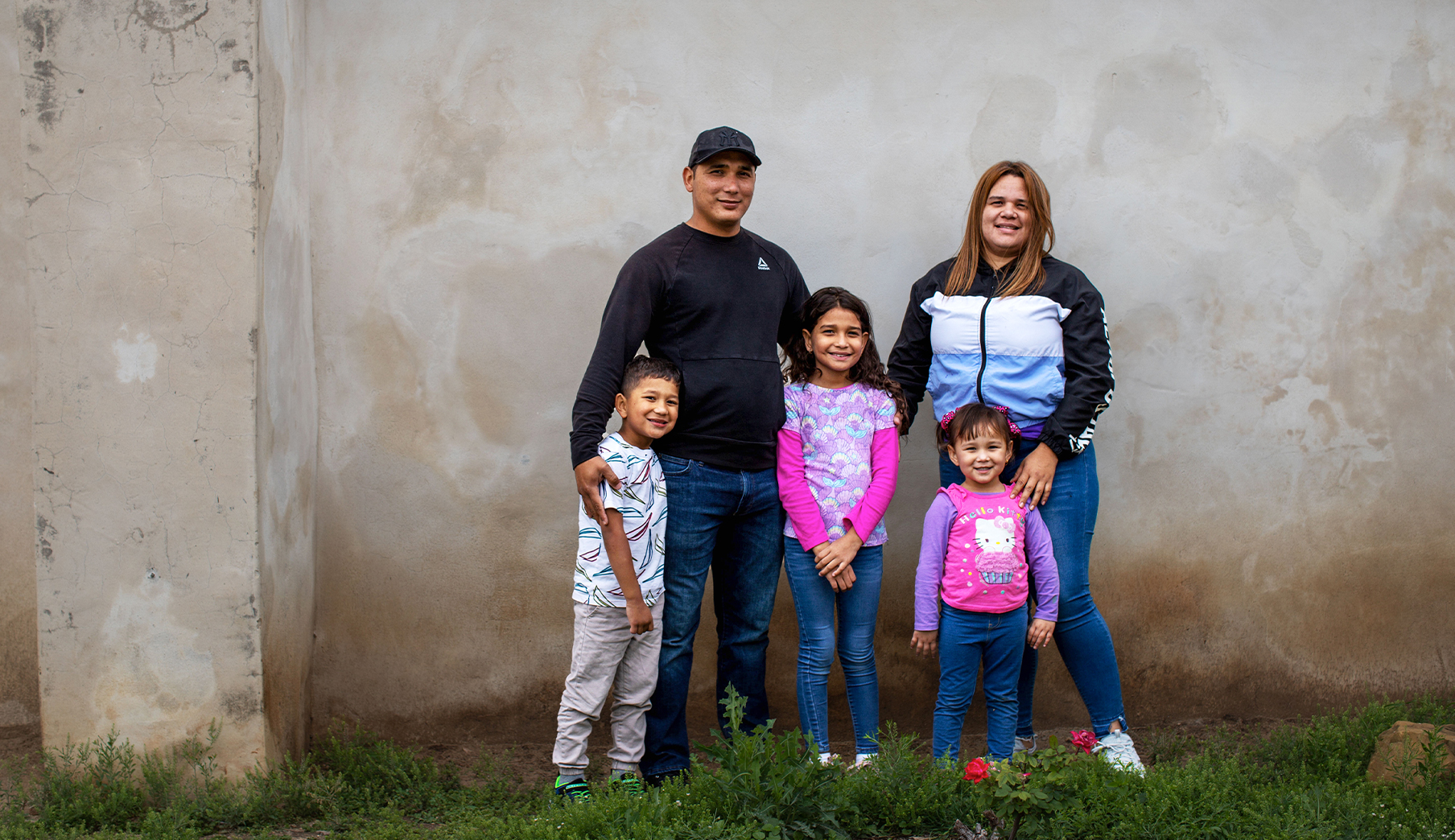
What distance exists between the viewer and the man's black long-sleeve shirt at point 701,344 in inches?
106

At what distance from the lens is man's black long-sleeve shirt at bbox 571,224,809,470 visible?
271 centimetres

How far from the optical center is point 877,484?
2.84 m

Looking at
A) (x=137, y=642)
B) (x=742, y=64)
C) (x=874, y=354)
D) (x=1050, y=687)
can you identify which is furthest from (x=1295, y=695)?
(x=137, y=642)

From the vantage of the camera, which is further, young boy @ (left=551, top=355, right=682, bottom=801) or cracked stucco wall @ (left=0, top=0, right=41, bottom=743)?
cracked stucco wall @ (left=0, top=0, right=41, bottom=743)

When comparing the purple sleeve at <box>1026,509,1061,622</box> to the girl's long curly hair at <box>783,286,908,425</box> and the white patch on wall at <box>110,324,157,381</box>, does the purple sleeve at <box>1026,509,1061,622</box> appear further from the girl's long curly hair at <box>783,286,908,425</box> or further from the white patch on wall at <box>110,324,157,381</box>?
the white patch on wall at <box>110,324,157,381</box>

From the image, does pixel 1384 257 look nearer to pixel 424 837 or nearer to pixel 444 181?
pixel 444 181

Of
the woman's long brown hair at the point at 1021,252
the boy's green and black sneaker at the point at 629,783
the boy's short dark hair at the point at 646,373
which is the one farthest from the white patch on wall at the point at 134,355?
the woman's long brown hair at the point at 1021,252

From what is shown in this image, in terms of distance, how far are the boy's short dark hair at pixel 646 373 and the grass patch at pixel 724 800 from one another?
2.98 feet

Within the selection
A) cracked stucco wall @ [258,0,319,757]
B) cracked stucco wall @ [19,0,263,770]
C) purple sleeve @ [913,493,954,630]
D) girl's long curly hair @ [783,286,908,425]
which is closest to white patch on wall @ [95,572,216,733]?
cracked stucco wall @ [19,0,263,770]

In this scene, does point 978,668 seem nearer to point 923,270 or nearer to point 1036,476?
point 1036,476

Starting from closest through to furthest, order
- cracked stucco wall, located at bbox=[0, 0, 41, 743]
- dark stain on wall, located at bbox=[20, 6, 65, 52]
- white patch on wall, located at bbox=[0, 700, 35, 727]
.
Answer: dark stain on wall, located at bbox=[20, 6, 65, 52] < cracked stucco wall, located at bbox=[0, 0, 41, 743] < white patch on wall, located at bbox=[0, 700, 35, 727]

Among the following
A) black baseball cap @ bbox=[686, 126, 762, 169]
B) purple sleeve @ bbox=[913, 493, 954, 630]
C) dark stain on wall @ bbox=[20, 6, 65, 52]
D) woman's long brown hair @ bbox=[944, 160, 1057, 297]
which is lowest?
purple sleeve @ bbox=[913, 493, 954, 630]

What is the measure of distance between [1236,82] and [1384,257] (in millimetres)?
868

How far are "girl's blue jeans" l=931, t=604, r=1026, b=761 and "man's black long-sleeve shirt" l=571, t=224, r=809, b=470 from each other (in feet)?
2.44
